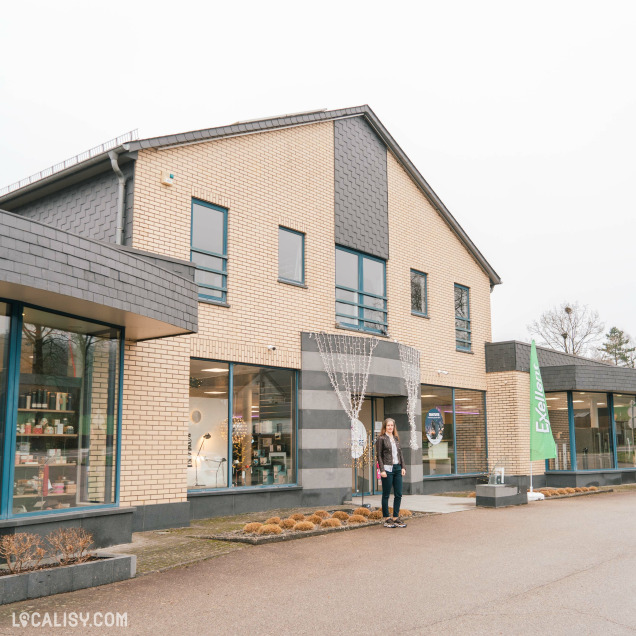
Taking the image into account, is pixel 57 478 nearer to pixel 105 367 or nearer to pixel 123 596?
Result: pixel 105 367

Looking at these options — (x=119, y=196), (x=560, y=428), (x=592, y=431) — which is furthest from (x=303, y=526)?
(x=592, y=431)

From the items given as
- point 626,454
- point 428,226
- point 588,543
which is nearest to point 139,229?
point 588,543

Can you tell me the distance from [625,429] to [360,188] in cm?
1227

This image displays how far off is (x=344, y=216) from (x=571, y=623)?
11.8m

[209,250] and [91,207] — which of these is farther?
[209,250]

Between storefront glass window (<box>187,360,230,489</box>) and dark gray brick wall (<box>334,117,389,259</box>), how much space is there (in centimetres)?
484

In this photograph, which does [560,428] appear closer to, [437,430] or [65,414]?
[437,430]

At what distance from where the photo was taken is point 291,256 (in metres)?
15.3

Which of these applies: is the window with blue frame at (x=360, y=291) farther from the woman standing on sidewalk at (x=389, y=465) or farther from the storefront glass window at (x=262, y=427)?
the woman standing on sidewalk at (x=389, y=465)

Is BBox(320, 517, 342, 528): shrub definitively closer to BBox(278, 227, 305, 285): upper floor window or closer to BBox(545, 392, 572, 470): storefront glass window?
BBox(278, 227, 305, 285): upper floor window

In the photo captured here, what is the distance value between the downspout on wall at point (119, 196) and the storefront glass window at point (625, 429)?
1698 cm

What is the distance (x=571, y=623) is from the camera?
6.02 metres

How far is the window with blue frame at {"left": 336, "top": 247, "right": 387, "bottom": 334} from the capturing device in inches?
642

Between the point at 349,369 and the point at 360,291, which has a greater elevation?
the point at 360,291
